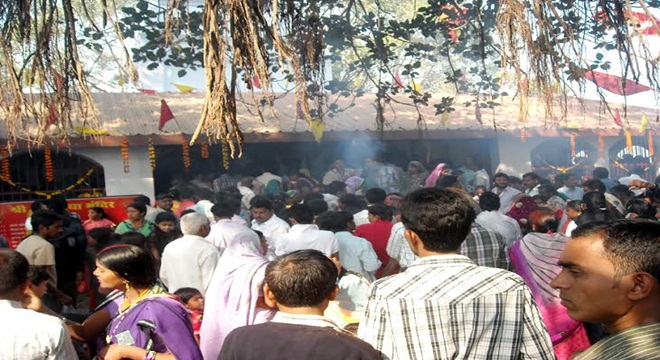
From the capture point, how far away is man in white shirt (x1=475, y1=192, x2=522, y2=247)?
21.0ft

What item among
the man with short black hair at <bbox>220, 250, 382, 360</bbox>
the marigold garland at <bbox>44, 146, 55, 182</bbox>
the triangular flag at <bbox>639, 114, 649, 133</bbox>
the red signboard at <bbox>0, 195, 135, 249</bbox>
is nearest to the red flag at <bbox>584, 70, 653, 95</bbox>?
the triangular flag at <bbox>639, 114, 649, 133</bbox>

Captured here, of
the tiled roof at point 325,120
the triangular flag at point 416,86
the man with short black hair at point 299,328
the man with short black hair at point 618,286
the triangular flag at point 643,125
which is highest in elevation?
the triangular flag at point 416,86

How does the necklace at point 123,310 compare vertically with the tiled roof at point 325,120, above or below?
below

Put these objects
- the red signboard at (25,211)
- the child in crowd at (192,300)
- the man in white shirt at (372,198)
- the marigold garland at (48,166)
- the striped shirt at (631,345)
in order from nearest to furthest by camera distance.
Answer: the striped shirt at (631,345)
the child in crowd at (192,300)
the man in white shirt at (372,198)
the red signboard at (25,211)
the marigold garland at (48,166)

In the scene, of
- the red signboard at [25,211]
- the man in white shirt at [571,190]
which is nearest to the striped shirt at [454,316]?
the red signboard at [25,211]

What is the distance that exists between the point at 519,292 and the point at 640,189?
28.5 ft

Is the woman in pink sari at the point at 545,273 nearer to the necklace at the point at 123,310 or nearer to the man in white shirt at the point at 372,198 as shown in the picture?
the necklace at the point at 123,310

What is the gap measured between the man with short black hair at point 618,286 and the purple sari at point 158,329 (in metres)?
1.78

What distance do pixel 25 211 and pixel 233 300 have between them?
6.58 meters

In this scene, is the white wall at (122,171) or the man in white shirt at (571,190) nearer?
the man in white shirt at (571,190)

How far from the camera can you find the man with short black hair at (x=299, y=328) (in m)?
2.27

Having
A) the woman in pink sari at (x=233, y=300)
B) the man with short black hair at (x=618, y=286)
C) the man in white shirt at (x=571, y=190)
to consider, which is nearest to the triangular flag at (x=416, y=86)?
the man in white shirt at (x=571, y=190)

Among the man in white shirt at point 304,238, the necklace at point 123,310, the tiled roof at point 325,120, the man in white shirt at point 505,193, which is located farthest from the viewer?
the tiled roof at point 325,120

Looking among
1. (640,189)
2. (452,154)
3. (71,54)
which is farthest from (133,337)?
(452,154)
